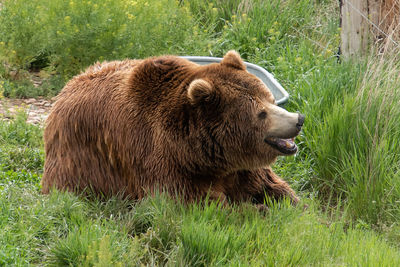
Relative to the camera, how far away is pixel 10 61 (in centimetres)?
788

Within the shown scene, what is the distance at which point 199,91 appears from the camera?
13.6ft

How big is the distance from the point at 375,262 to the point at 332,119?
6.46 feet

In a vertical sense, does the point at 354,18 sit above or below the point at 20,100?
above

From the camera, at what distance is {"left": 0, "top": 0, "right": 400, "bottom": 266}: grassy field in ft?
12.4

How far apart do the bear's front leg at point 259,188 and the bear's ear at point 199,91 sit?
0.84 meters

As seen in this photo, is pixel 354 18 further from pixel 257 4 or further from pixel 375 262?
pixel 375 262

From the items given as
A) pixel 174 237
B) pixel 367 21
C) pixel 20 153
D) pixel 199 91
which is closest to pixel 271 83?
pixel 199 91

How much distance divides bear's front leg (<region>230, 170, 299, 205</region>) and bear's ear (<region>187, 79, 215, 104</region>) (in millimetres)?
838

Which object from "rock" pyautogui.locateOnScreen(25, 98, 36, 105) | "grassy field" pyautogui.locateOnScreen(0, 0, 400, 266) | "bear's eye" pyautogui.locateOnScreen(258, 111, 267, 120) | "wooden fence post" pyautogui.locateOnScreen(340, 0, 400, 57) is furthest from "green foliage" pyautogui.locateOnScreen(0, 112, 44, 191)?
"wooden fence post" pyautogui.locateOnScreen(340, 0, 400, 57)

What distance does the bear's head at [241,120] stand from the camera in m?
4.26

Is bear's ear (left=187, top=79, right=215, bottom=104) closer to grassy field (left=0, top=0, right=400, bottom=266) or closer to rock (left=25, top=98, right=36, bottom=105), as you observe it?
grassy field (left=0, top=0, right=400, bottom=266)

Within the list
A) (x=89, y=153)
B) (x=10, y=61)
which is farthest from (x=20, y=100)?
(x=89, y=153)

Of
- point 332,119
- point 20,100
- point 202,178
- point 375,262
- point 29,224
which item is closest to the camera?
point 375,262

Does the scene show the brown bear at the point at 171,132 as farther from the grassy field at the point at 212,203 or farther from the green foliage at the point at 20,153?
the green foliage at the point at 20,153
